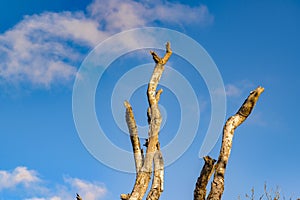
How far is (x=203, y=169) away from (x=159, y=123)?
3535 mm

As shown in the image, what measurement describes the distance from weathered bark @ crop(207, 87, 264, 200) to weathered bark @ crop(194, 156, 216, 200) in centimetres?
25

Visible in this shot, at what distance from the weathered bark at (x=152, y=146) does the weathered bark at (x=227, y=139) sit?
138 inches

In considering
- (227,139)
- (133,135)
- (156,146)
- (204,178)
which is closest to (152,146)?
(156,146)

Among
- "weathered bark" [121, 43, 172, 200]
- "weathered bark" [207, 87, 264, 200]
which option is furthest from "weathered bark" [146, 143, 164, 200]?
"weathered bark" [207, 87, 264, 200]

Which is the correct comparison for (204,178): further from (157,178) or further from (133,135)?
(133,135)

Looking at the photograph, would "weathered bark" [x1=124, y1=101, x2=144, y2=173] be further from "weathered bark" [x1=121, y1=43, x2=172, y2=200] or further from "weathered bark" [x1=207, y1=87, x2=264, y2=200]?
"weathered bark" [x1=207, y1=87, x2=264, y2=200]

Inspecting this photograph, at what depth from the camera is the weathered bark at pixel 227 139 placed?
13.4m

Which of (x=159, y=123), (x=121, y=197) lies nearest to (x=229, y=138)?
(x=159, y=123)

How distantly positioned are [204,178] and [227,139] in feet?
5.09

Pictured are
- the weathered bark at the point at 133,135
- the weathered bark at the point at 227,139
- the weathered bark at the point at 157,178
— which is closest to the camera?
the weathered bark at the point at 227,139

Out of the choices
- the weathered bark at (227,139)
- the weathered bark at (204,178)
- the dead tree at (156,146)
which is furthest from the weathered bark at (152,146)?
the weathered bark at (227,139)

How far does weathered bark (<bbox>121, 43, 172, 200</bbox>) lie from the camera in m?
16.4

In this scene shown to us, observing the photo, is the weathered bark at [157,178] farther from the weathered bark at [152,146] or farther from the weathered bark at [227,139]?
the weathered bark at [227,139]

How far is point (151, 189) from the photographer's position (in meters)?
17.0
